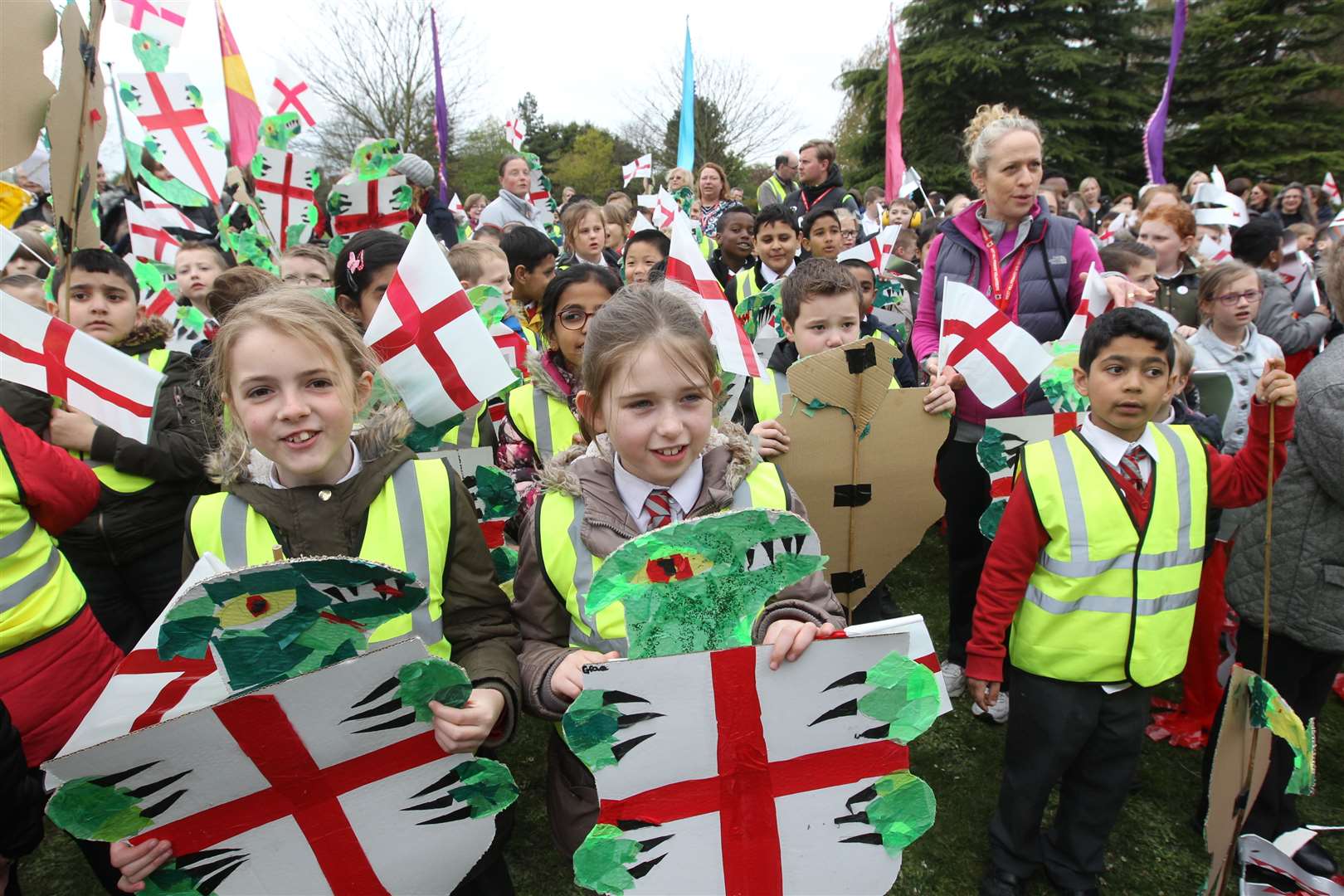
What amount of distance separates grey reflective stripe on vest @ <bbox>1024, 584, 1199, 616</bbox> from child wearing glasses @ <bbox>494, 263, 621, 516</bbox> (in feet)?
4.92

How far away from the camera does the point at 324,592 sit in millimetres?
1034

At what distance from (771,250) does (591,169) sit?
89.3ft

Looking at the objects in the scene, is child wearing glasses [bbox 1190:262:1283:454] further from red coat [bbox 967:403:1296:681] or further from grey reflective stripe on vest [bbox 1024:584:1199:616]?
grey reflective stripe on vest [bbox 1024:584:1199:616]

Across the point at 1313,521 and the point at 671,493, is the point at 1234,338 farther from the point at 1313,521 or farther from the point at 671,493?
the point at 671,493

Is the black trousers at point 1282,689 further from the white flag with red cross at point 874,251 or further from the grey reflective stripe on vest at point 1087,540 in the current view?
the white flag with red cross at point 874,251

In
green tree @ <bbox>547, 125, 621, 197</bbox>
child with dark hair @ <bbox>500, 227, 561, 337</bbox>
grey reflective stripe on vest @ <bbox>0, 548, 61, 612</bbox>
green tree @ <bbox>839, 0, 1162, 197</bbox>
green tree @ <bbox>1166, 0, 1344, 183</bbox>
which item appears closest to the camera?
grey reflective stripe on vest @ <bbox>0, 548, 61, 612</bbox>

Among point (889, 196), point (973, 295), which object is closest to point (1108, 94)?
point (889, 196)

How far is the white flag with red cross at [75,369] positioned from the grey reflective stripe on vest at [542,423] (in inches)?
43.8

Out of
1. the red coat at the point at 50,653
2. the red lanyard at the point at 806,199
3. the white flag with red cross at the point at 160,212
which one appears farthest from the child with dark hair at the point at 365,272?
the red lanyard at the point at 806,199

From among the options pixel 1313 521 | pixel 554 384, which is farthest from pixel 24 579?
pixel 1313 521

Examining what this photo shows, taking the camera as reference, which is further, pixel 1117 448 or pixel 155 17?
pixel 155 17

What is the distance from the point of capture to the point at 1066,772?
7.13 ft

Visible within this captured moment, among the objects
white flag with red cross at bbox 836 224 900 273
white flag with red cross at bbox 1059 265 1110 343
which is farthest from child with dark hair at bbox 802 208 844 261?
white flag with red cross at bbox 1059 265 1110 343

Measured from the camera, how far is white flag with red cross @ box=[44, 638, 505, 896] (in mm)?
1028
